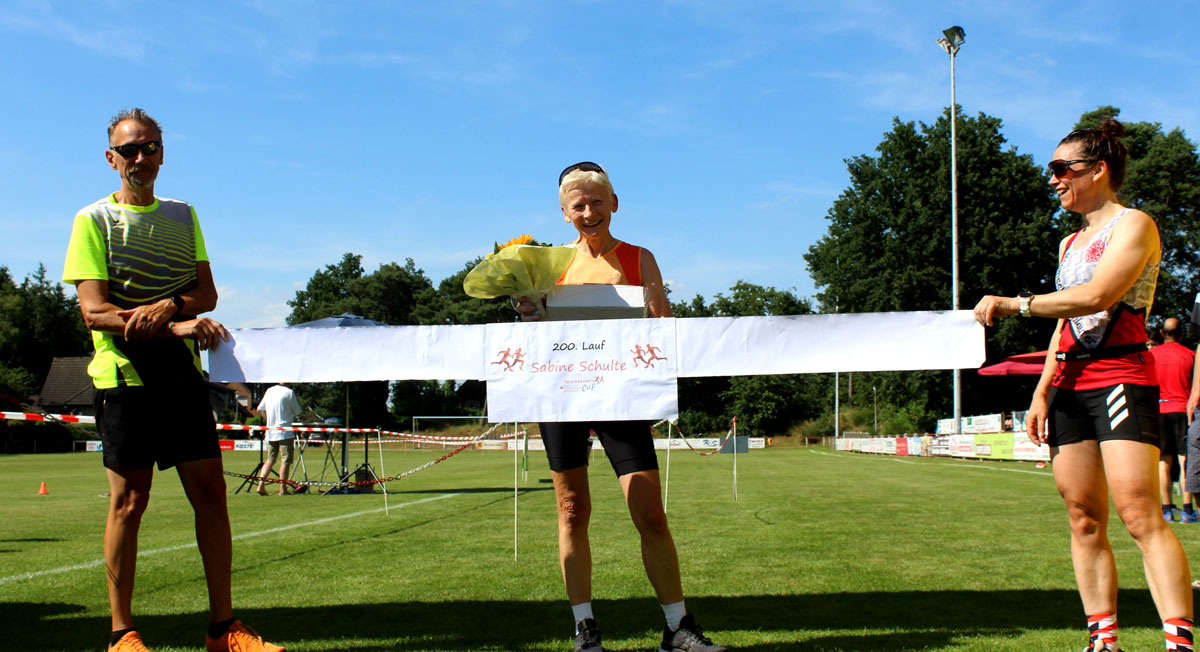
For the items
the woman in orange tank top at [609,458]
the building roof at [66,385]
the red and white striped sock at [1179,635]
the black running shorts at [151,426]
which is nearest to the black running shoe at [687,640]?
the woman in orange tank top at [609,458]

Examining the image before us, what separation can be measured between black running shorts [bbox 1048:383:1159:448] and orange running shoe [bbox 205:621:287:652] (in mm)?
3217

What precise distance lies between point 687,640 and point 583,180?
1.97m

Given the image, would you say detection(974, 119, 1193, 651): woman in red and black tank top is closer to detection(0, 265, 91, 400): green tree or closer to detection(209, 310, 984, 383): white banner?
detection(209, 310, 984, 383): white banner

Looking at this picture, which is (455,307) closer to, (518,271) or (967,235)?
(967,235)

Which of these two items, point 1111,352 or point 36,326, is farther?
point 36,326

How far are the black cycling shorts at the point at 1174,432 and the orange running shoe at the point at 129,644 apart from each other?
9.84 m

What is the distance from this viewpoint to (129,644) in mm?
3605

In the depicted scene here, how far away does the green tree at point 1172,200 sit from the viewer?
53906 mm

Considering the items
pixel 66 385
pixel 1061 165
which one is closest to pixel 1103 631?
pixel 1061 165

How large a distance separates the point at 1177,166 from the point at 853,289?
2021 centimetres

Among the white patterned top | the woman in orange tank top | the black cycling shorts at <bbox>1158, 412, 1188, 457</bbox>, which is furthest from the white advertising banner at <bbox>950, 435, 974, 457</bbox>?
the woman in orange tank top

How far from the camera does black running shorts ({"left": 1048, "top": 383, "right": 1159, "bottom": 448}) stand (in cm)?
336

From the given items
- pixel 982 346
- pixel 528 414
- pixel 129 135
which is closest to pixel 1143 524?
pixel 982 346

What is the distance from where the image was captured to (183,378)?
3.79 m
